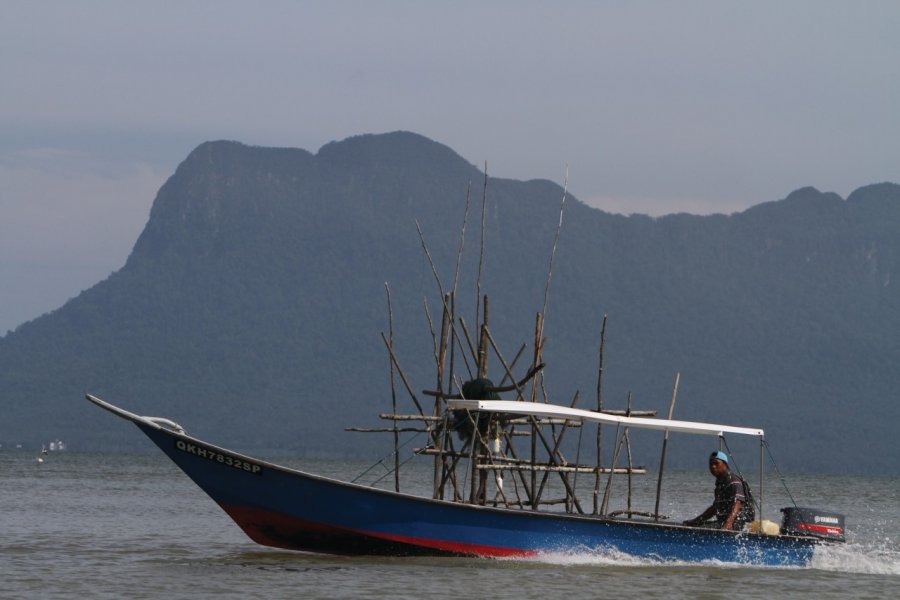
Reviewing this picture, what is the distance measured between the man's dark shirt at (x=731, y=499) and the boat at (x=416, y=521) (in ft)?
0.93

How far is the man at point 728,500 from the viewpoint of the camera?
20906 millimetres

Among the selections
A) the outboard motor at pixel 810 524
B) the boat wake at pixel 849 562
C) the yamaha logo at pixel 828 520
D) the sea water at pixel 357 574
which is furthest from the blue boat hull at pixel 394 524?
the boat wake at pixel 849 562

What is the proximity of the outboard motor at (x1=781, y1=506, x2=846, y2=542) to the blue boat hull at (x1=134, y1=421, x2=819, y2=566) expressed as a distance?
41 centimetres

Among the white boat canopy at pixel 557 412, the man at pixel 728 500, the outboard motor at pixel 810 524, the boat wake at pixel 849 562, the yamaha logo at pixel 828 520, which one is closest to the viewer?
the white boat canopy at pixel 557 412

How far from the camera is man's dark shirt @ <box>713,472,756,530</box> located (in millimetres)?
21188

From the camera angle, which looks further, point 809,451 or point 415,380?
point 415,380

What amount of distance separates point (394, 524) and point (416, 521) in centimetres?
31

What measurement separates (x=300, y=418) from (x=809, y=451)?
181 ft

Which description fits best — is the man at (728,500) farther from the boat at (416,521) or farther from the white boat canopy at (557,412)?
the white boat canopy at (557,412)

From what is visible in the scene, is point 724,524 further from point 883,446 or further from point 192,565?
point 883,446

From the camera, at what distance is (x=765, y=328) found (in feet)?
642

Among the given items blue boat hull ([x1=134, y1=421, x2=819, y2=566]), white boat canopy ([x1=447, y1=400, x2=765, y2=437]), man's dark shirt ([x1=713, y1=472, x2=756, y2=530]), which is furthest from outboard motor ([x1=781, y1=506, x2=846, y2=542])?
white boat canopy ([x1=447, y1=400, x2=765, y2=437])

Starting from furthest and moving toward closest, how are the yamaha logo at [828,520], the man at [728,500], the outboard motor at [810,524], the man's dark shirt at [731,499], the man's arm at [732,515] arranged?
the yamaha logo at [828,520] → the outboard motor at [810,524] → the man's dark shirt at [731,499] → the man's arm at [732,515] → the man at [728,500]

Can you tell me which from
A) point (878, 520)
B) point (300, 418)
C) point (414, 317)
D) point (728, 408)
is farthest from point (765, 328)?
point (878, 520)
